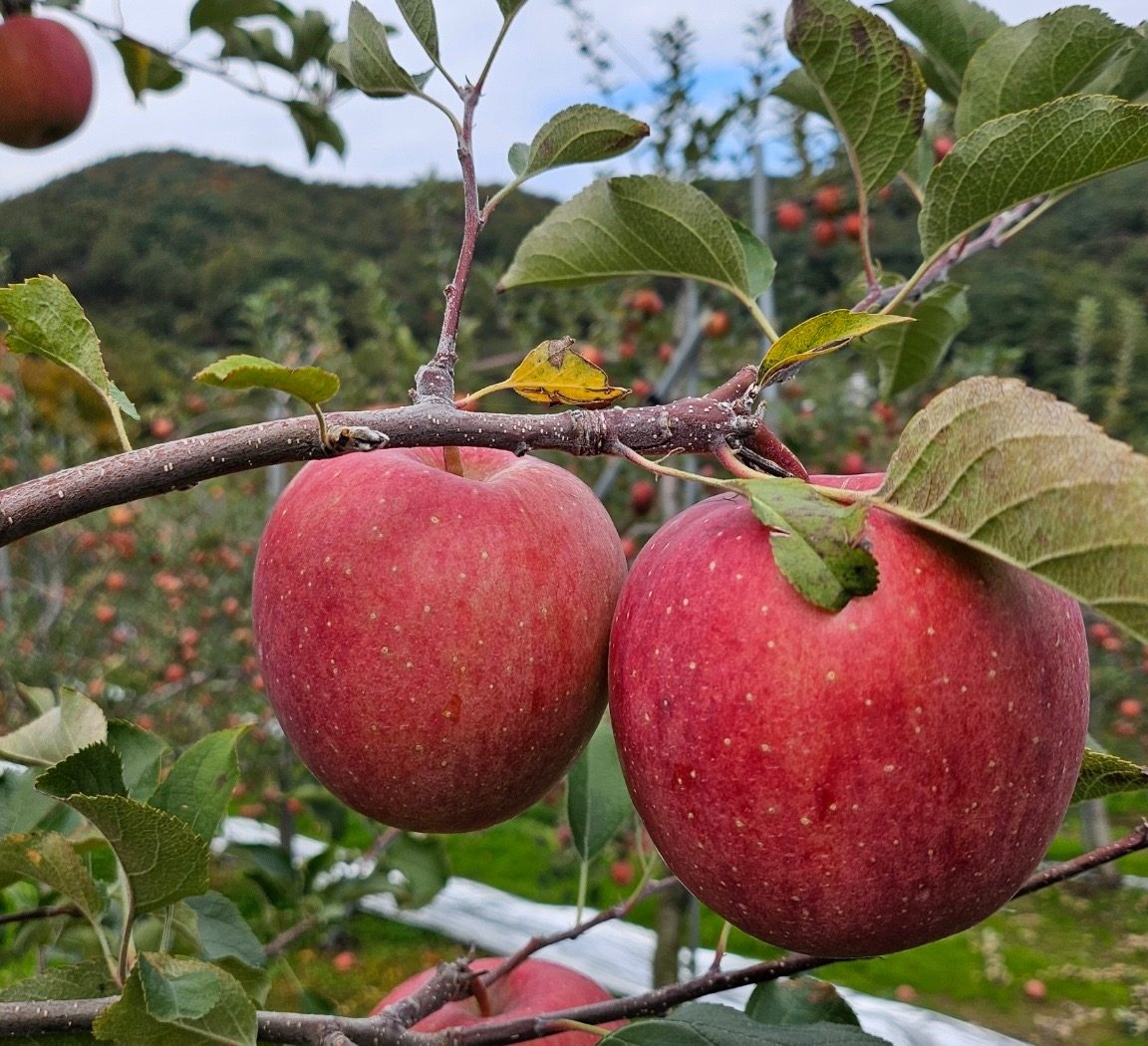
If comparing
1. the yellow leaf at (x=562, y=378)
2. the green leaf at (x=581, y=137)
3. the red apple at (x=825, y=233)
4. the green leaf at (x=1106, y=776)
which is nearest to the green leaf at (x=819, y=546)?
the yellow leaf at (x=562, y=378)

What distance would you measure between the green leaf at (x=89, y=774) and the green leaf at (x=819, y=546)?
1.37ft

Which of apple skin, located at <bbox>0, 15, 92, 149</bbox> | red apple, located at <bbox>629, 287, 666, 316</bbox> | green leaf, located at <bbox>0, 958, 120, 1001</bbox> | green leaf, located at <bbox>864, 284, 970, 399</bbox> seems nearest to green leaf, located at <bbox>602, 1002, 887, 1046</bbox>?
green leaf, located at <bbox>0, 958, 120, 1001</bbox>

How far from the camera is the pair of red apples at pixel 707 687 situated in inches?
20.5

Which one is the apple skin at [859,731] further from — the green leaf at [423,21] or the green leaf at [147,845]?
the green leaf at [423,21]

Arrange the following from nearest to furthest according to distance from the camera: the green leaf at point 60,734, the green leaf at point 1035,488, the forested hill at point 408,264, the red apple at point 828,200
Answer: the green leaf at point 1035,488, the green leaf at point 60,734, the red apple at point 828,200, the forested hill at point 408,264

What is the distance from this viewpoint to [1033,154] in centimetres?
62

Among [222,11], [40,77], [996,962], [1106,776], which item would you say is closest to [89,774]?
[1106,776]

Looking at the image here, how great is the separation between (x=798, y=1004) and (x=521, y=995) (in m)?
0.25

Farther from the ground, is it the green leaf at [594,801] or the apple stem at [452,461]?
the apple stem at [452,461]

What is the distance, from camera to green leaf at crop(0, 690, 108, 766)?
80cm

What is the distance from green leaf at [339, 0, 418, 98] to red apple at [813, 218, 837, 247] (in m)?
2.32

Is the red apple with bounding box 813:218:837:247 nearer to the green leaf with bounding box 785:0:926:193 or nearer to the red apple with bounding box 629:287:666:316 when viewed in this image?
the red apple with bounding box 629:287:666:316

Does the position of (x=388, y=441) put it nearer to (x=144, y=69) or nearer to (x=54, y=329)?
(x=54, y=329)

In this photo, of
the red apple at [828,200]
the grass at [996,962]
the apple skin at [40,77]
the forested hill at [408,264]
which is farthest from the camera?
the forested hill at [408,264]
